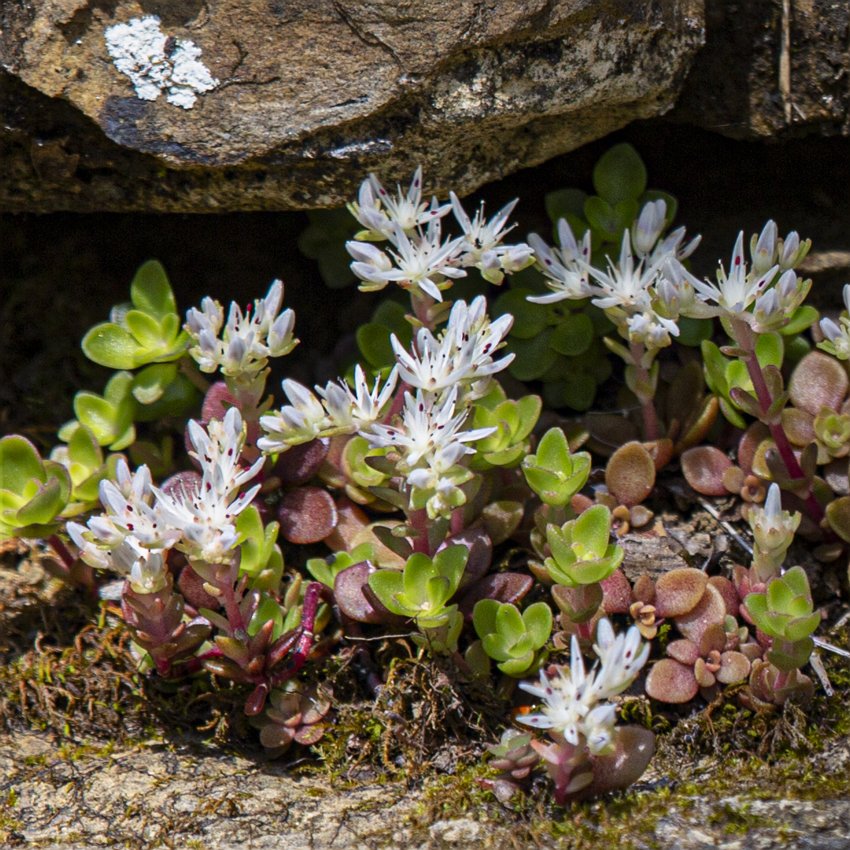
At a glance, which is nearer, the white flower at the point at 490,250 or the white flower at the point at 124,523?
the white flower at the point at 124,523

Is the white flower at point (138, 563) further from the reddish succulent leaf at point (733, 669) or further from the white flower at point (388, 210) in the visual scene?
the reddish succulent leaf at point (733, 669)

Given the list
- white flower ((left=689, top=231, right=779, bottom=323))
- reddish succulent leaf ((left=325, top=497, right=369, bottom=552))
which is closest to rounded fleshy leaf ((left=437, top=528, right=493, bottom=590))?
reddish succulent leaf ((left=325, top=497, right=369, bottom=552))

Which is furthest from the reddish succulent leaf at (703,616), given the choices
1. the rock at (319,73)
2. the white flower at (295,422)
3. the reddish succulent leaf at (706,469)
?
the rock at (319,73)

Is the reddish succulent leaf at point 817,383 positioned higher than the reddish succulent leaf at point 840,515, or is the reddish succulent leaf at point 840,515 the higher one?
the reddish succulent leaf at point 817,383

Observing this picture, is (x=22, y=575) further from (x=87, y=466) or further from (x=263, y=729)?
(x=263, y=729)

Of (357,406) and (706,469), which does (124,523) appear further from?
(706,469)

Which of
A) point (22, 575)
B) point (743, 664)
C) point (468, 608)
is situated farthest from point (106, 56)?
point (743, 664)

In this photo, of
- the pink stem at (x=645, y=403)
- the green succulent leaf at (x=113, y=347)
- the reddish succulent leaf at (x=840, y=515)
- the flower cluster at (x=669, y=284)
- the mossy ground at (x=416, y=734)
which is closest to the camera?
the mossy ground at (x=416, y=734)

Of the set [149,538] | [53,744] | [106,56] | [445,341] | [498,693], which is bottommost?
[53,744]
